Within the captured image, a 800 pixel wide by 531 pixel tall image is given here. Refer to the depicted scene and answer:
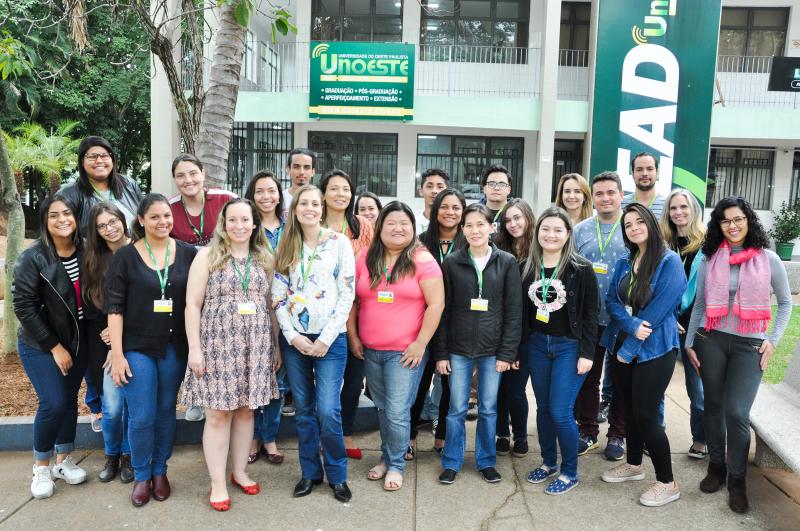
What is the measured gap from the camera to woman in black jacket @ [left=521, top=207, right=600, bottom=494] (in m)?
3.59

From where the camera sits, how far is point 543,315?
362 centimetres

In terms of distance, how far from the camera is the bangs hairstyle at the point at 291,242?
138 inches

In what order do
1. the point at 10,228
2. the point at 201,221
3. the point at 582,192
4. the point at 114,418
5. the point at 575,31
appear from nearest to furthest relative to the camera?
1. the point at 114,418
2. the point at 201,221
3. the point at 582,192
4. the point at 10,228
5. the point at 575,31

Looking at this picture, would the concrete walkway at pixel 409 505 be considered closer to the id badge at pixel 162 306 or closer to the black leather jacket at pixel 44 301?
the black leather jacket at pixel 44 301

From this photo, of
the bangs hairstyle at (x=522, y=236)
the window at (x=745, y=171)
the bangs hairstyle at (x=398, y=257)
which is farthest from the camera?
the window at (x=745, y=171)

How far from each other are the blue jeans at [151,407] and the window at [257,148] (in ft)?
42.1

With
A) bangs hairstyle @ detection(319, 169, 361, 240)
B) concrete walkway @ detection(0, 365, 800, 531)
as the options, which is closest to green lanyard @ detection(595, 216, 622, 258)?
concrete walkway @ detection(0, 365, 800, 531)

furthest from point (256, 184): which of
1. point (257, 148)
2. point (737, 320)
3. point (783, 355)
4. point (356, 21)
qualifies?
point (356, 21)

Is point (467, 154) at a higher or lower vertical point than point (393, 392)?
higher

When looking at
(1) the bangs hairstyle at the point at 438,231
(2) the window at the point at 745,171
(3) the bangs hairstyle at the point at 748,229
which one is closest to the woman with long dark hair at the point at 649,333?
(3) the bangs hairstyle at the point at 748,229

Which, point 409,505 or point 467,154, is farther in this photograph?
point 467,154

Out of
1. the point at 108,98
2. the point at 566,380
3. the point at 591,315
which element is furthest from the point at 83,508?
the point at 108,98

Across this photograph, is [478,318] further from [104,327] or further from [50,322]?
[50,322]

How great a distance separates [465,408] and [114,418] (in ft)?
7.46
